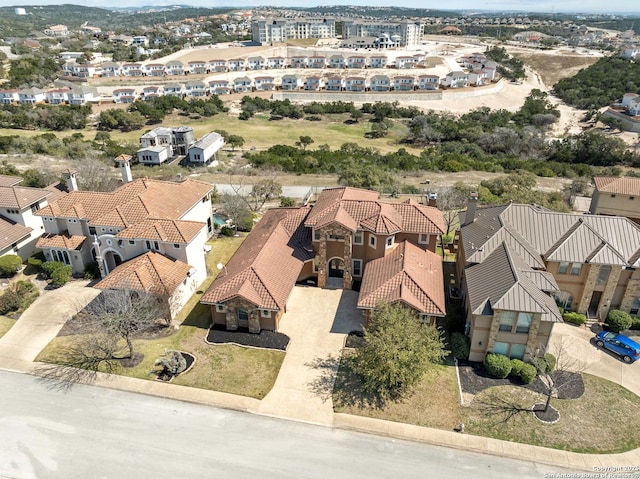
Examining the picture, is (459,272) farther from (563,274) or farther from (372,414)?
(372,414)

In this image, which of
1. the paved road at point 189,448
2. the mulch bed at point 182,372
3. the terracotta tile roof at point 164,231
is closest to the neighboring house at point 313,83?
the terracotta tile roof at point 164,231

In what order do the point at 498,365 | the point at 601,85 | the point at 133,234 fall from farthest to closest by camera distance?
the point at 601,85 → the point at 133,234 → the point at 498,365

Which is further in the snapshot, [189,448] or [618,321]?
[618,321]

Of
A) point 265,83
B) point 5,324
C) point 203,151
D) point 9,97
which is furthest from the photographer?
point 265,83

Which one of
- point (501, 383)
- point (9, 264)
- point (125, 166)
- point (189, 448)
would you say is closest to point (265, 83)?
point (125, 166)

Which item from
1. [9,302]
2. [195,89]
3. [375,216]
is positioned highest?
[375,216]

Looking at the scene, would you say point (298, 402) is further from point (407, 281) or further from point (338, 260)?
point (338, 260)

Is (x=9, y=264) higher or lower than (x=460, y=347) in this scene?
lower
